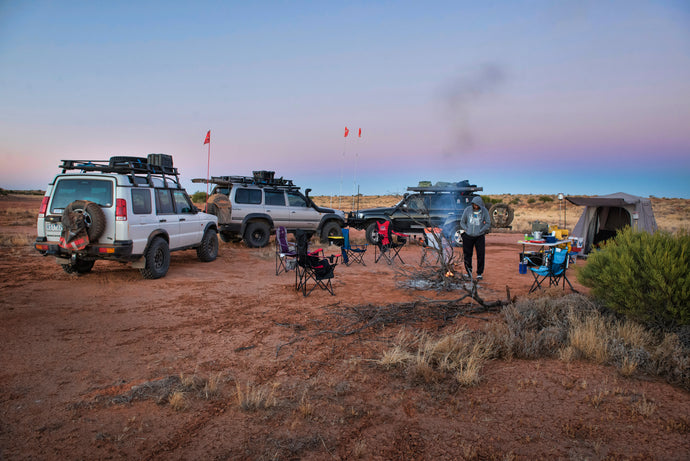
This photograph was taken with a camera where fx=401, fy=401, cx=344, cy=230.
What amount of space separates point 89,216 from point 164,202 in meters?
1.71

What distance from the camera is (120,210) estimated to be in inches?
266

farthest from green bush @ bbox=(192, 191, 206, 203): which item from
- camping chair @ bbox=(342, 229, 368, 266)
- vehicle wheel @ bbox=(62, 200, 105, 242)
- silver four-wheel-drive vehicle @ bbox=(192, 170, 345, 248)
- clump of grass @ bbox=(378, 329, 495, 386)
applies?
clump of grass @ bbox=(378, 329, 495, 386)

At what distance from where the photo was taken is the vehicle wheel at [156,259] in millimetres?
7555

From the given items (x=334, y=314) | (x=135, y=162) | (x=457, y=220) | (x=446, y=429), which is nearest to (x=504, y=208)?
(x=457, y=220)

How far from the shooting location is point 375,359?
411cm

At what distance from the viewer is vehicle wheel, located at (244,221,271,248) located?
39.9ft

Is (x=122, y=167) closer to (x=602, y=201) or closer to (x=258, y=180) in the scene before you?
(x=258, y=180)

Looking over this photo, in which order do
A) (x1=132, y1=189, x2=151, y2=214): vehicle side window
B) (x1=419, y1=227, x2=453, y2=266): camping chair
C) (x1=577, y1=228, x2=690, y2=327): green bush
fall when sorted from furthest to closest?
(x1=132, y1=189, x2=151, y2=214): vehicle side window, (x1=419, y1=227, x2=453, y2=266): camping chair, (x1=577, y1=228, x2=690, y2=327): green bush

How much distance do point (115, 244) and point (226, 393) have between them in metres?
4.52

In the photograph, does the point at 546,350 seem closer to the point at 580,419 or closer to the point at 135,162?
the point at 580,419

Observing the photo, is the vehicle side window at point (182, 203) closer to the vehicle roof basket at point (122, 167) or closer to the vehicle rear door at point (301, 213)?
the vehicle roof basket at point (122, 167)

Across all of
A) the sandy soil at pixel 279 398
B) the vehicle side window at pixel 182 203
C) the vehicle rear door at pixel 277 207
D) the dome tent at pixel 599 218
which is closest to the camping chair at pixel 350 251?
the vehicle rear door at pixel 277 207

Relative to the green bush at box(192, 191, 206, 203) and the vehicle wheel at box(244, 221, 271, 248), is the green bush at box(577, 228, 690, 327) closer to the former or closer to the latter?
the vehicle wheel at box(244, 221, 271, 248)

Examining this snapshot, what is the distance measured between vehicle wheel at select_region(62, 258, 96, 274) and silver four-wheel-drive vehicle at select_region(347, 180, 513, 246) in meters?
7.83
